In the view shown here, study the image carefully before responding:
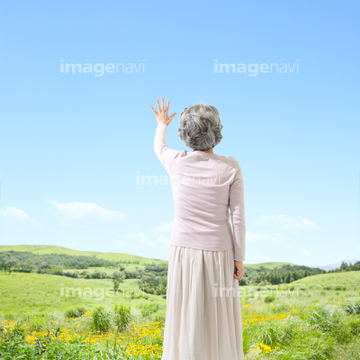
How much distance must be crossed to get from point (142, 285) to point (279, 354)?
6.29 ft

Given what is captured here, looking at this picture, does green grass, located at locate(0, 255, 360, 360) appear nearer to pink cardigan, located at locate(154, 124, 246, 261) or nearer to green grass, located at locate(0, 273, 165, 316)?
green grass, located at locate(0, 273, 165, 316)

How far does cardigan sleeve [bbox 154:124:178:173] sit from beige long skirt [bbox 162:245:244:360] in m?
0.43

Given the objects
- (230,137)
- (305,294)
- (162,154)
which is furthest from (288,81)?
(162,154)

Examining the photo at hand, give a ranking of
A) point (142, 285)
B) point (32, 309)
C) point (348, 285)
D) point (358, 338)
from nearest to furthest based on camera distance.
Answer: point (358, 338) < point (32, 309) < point (142, 285) < point (348, 285)

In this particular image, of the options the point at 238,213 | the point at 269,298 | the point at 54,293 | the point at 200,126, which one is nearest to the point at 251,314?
the point at 269,298

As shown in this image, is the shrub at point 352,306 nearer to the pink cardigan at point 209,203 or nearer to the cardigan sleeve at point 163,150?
the pink cardigan at point 209,203

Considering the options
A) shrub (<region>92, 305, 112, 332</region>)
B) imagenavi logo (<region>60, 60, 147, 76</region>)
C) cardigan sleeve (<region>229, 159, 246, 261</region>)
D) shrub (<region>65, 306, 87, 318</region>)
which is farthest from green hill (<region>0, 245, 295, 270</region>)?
cardigan sleeve (<region>229, 159, 246, 261</region>)

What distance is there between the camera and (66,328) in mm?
3395

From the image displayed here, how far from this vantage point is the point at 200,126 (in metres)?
1.65

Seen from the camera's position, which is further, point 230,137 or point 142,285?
point 142,285

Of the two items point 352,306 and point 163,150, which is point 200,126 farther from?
point 352,306

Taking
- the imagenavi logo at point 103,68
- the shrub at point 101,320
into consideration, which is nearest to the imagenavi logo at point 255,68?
the imagenavi logo at point 103,68

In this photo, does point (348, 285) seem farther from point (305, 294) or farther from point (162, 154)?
point (162, 154)

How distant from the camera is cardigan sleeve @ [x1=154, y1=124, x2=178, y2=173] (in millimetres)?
1757
